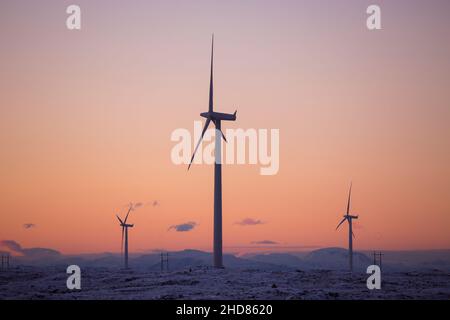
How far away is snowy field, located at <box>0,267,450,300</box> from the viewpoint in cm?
6644

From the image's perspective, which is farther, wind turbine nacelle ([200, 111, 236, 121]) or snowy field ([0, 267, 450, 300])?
wind turbine nacelle ([200, 111, 236, 121])

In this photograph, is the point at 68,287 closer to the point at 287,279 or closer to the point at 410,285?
the point at 287,279

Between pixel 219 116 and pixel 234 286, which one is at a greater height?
pixel 219 116

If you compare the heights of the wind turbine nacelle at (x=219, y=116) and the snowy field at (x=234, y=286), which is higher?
the wind turbine nacelle at (x=219, y=116)

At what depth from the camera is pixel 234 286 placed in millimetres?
75125

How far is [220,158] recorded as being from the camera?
9712 cm

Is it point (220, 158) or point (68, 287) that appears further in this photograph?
point (220, 158)

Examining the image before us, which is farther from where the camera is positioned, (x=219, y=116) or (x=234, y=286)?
(x=219, y=116)

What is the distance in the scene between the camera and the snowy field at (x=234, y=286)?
66.4 m

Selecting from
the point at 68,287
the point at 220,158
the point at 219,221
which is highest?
the point at 220,158

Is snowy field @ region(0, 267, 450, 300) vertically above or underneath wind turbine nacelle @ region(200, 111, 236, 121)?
underneath

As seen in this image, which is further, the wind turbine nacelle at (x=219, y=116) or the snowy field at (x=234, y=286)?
→ the wind turbine nacelle at (x=219, y=116)
